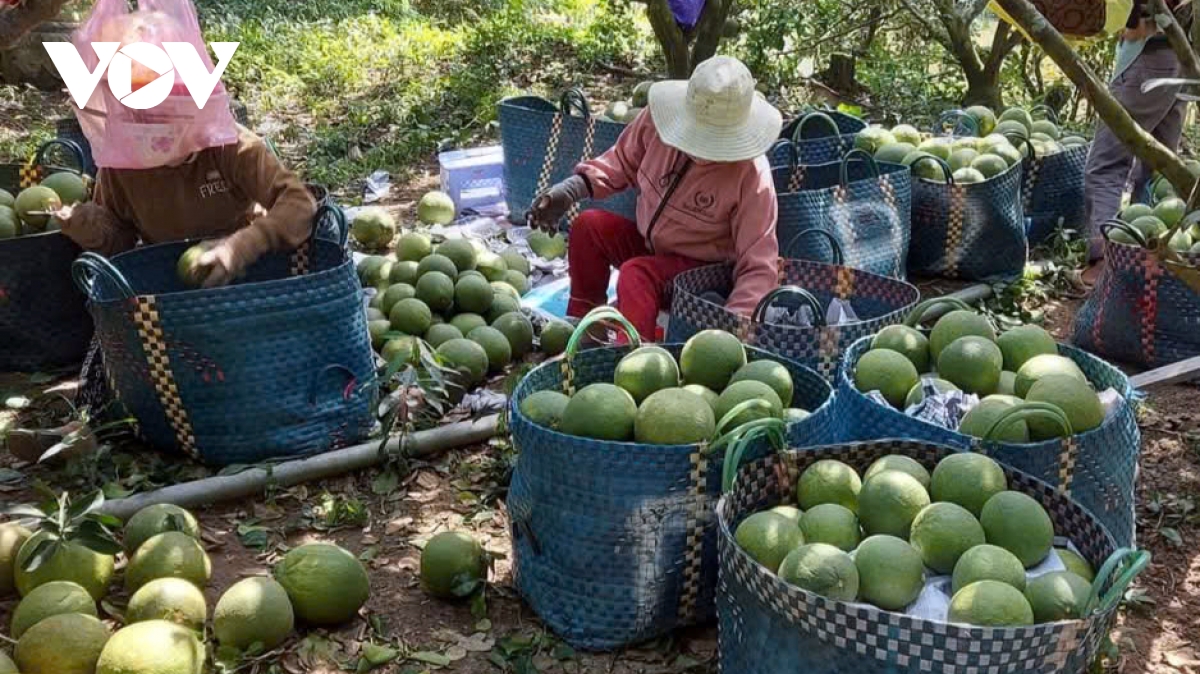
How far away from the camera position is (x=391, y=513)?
3.65m

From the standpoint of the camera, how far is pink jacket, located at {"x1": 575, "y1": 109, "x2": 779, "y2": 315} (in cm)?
404

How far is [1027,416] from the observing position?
9.30 feet

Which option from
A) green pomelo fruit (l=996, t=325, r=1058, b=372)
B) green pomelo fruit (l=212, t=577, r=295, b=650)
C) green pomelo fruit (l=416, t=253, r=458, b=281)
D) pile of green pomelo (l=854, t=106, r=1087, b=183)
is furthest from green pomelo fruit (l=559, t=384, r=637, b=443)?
pile of green pomelo (l=854, t=106, r=1087, b=183)

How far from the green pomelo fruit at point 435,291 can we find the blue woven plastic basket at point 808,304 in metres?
1.19

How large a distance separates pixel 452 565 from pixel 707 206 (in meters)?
1.82

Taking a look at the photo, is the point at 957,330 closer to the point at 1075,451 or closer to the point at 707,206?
the point at 1075,451

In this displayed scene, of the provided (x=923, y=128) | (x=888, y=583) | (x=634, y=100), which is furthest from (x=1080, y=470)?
(x=923, y=128)

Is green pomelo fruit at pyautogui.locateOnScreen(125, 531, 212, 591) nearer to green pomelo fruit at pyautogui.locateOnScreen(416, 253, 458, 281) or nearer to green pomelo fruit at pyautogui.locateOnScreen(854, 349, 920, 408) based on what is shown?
green pomelo fruit at pyautogui.locateOnScreen(854, 349, 920, 408)

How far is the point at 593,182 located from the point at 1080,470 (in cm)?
239

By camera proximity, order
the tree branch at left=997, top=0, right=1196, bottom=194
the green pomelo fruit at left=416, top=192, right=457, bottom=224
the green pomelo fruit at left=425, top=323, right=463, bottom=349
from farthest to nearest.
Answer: the green pomelo fruit at left=416, top=192, right=457, bottom=224, the green pomelo fruit at left=425, top=323, right=463, bottom=349, the tree branch at left=997, top=0, right=1196, bottom=194

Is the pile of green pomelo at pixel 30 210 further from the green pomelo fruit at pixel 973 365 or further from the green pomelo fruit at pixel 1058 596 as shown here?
the green pomelo fruit at pixel 1058 596

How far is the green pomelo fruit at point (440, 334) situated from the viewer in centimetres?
450

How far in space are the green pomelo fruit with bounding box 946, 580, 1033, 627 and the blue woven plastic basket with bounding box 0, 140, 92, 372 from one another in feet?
12.3

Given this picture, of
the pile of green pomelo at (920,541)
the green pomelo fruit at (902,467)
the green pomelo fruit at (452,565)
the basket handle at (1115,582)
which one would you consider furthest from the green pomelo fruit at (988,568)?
the green pomelo fruit at (452,565)
